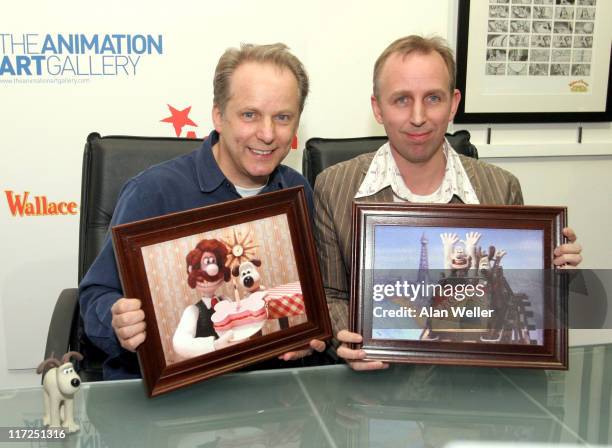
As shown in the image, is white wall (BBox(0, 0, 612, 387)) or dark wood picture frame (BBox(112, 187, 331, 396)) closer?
dark wood picture frame (BBox(112, 187, 331, 396))

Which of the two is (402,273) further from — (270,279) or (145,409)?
(145,409)

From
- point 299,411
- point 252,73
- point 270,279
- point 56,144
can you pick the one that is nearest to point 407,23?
point 252,73

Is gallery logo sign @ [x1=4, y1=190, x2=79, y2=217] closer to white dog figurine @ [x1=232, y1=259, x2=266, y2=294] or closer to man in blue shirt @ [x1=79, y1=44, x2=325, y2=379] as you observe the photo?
man in blue shirt @ [x1=79, y1=44, x2=325, y2=379]

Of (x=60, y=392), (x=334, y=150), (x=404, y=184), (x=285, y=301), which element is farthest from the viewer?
(x=334, y=150)

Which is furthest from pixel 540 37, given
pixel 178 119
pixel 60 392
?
pixel 60 392

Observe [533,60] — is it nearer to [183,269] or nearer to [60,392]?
[183,269]

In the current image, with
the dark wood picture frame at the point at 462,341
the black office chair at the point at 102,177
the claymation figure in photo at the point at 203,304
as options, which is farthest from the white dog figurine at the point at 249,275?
the black office chair at the point at 102,177

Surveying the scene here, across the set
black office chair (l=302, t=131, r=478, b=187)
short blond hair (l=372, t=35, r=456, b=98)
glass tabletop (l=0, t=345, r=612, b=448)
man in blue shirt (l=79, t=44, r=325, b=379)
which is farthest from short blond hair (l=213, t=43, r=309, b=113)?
glass tabletop (l=0, t=345, r=612, b=448)
